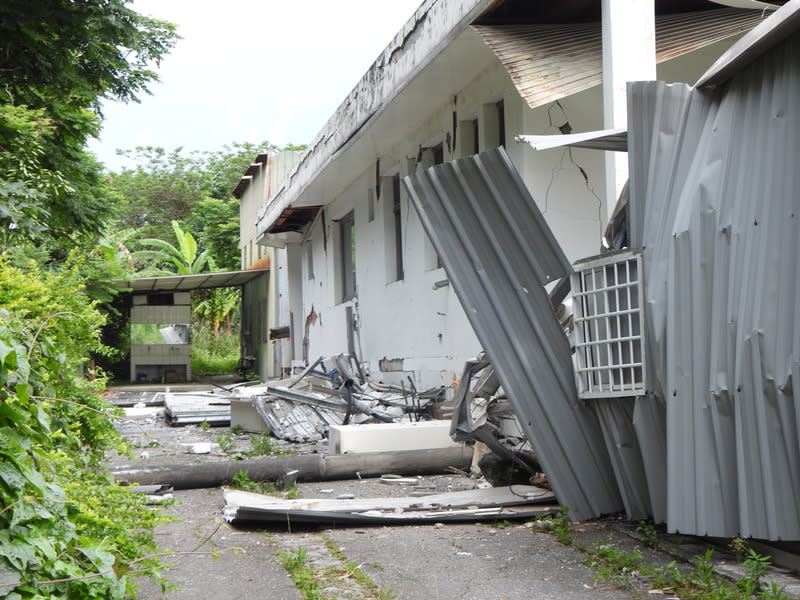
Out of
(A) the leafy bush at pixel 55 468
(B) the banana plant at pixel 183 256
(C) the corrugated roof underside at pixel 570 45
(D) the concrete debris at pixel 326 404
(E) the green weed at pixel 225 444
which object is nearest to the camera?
(A) the leafy bush at pixel 55 468

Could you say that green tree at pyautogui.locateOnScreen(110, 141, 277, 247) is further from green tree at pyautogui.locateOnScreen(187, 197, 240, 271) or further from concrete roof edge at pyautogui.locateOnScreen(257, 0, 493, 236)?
concrete roof edge at pyautogui.locateOnScreen(257, 0, 493, 236)

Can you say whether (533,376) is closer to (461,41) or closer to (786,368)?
(786,368)

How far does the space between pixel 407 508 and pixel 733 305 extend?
103 inches

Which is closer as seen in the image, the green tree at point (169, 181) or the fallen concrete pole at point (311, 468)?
the fallen concrete pole at point (311, 468)

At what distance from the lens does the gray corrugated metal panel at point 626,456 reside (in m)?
4.92

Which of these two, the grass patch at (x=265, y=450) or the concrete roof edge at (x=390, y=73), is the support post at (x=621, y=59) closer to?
the concrete roof edge at (x=390, y=73)

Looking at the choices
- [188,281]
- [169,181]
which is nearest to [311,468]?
[188,281]

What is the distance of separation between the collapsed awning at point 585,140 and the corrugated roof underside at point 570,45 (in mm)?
1107

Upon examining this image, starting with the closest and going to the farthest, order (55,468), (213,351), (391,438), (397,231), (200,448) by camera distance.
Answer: (55,468)
(391,438)
(200,448)
(397,231)
(213,351)

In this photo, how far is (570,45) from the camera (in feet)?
23.4

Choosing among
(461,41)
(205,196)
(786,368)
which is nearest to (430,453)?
(461,41)

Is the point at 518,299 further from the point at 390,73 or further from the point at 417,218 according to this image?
the point at 417,218

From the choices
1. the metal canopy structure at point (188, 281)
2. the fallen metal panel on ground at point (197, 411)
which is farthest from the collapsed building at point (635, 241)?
the metal canopy structure at point (188, 281)

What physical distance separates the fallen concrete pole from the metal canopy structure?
1762cm
